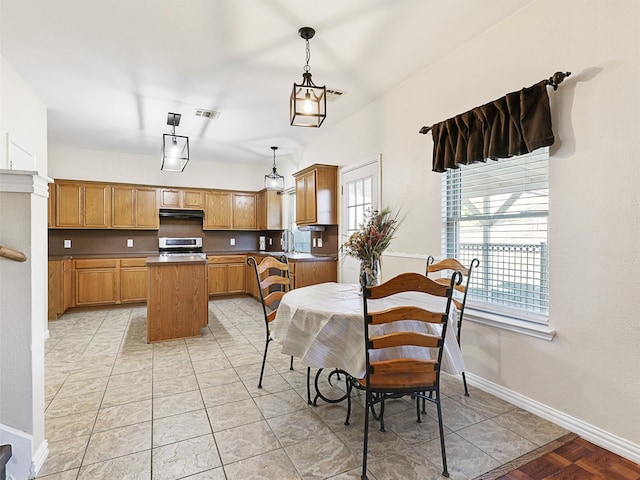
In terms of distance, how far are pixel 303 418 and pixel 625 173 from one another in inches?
93.7

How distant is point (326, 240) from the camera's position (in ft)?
16.3

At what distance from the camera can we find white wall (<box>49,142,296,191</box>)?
5.62 metres

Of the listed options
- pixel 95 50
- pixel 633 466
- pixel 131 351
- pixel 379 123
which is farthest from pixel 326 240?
pixel 633 466

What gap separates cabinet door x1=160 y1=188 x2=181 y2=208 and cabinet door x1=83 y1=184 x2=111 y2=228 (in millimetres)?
846

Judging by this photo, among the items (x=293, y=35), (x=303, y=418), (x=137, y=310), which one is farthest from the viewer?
(x=137, y=310)

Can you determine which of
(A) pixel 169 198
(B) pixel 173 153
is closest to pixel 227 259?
(A) pixel 169 198

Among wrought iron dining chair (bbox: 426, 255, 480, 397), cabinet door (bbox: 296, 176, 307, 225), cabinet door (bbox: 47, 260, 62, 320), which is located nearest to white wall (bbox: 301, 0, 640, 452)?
wrought iron dining chair (bbox: 426, 255, 480, 397)

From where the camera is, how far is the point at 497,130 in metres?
2.32

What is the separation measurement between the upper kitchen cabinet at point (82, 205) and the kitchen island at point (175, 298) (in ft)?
9.03

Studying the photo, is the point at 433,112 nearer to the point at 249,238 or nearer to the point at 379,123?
the point at 379,123

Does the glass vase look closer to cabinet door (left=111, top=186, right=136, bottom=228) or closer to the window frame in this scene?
the window frame

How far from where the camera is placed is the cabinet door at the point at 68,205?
5445 millimetres

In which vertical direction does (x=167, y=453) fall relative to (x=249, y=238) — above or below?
below

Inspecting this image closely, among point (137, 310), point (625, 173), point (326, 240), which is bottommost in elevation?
point (137, 310)
